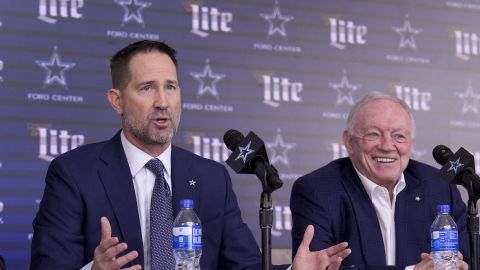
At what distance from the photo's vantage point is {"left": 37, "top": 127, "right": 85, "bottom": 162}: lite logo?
5543mm

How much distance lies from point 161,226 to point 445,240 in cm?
108

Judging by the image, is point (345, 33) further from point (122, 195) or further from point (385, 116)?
point (122, 195)

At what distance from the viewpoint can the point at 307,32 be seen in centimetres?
641

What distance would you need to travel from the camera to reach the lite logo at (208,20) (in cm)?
606

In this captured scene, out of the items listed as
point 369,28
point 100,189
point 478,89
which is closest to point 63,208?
point 100,189

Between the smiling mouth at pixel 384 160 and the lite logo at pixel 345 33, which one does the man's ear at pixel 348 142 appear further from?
the lite logo at pixel 345 33

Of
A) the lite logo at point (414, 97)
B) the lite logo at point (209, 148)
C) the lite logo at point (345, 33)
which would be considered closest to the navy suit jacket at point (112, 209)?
the lite logo at point (209, 148)

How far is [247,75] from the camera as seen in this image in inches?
242

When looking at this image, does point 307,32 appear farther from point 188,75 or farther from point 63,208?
point 63,208

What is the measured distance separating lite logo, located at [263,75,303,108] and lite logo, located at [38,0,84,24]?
1.36m

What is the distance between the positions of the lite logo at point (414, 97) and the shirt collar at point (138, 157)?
10.7ft

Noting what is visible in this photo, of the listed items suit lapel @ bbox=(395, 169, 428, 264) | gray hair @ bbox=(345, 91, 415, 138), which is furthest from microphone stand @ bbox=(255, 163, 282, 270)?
gray hair @ bbox=(345, 91, 415, 138)

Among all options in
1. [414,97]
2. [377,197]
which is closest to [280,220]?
[414,97]

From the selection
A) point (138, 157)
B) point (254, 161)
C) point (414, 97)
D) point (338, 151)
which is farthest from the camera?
point (414, 97)
